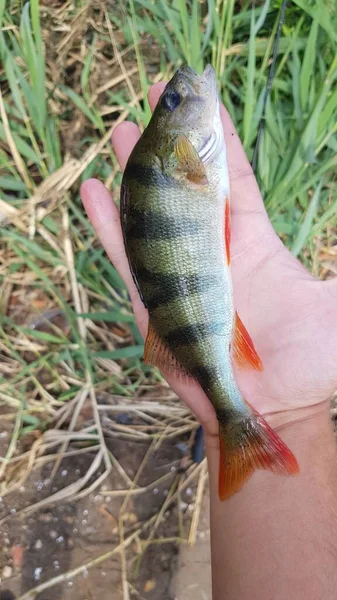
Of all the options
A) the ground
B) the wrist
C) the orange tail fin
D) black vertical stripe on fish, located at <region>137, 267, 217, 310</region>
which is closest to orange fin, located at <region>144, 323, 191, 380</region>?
black vertical stripe on fish, located at <region>137, 267, 217, 310</region>

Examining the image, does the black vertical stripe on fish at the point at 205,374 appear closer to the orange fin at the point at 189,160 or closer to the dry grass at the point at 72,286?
the orange fin at the point at 189,160

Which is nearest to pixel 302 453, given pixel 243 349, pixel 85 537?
pixel 243 349

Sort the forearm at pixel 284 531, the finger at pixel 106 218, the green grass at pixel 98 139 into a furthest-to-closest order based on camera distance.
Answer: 1. the green grass at pixel 98 139
2. the finger at pixel 106 218
3. the forearm at pixel 284 531

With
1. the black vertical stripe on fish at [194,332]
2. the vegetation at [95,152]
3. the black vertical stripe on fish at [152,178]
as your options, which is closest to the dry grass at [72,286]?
the vegetation at [95,152]

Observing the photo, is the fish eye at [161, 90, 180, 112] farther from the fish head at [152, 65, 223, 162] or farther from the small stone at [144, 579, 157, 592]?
the small stone at [144, 579, 157, 592]

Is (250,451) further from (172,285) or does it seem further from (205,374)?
(172,285)
